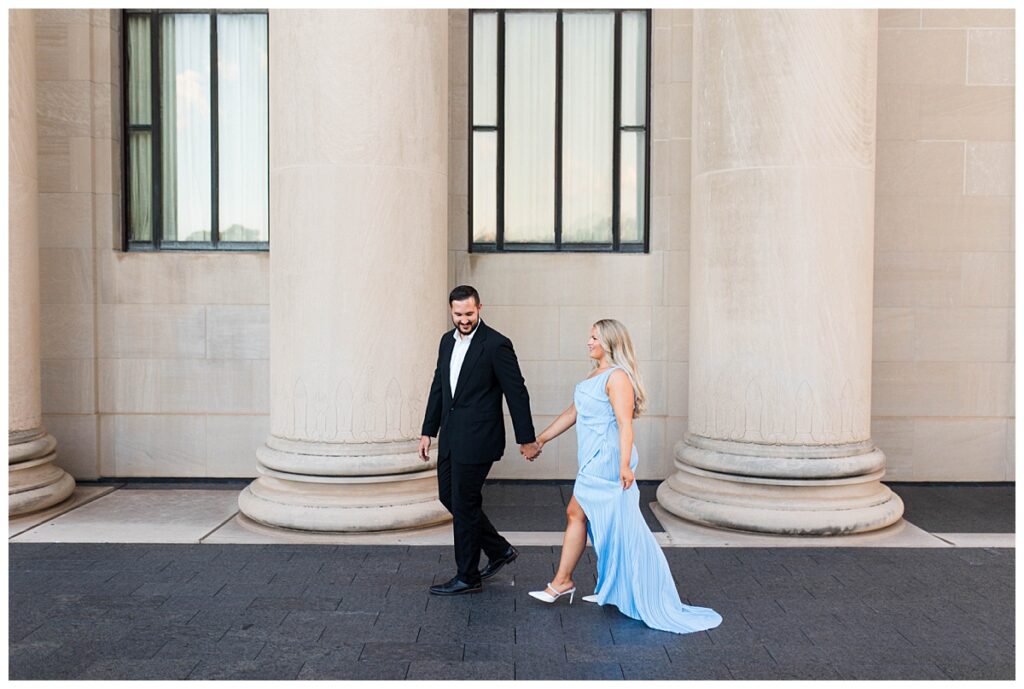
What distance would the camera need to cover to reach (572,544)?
572 centimetres

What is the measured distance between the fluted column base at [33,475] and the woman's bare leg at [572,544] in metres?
5.37

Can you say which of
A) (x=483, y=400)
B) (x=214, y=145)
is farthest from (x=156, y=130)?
(x=483, y=400)

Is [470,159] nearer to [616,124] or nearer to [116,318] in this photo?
[616,124]

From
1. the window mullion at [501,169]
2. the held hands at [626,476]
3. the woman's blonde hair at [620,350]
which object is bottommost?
the held hands at [626,476]

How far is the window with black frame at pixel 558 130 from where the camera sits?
10156 millimetres

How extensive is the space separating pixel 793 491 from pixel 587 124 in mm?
4914

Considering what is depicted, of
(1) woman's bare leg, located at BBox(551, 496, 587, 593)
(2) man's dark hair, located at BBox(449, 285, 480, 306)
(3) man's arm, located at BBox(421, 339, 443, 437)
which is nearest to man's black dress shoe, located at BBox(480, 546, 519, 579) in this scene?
(1) woman's bare leg, located at BBox(551, 496, 587, 593)

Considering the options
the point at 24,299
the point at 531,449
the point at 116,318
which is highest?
the point at 24,299

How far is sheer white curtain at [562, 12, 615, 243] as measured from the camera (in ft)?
33.4

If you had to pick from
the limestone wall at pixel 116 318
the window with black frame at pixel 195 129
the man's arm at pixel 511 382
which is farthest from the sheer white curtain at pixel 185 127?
the man's arm at pixel 511 382

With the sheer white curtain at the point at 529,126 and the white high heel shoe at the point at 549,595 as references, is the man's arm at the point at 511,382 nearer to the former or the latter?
the white high heel shoe at the point at 549,595

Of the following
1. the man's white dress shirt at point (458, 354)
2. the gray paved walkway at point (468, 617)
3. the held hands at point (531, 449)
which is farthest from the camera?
the man's white dress shirt at point (458, 354)

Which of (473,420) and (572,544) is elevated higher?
(473,420)

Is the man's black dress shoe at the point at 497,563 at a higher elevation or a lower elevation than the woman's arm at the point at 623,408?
lower
